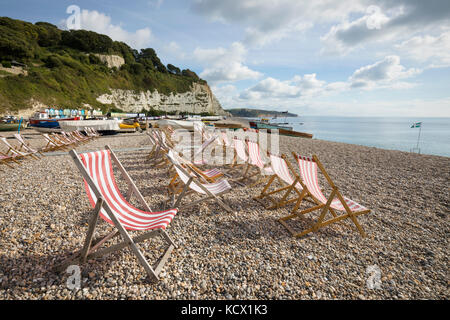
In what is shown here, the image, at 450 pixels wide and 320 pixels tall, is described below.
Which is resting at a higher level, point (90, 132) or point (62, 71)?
point (62, 71)

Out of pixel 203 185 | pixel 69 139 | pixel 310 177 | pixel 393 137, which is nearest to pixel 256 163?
pixel 310 177

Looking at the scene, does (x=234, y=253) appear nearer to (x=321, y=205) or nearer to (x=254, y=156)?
(x=321, y=205)

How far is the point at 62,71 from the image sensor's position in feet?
139

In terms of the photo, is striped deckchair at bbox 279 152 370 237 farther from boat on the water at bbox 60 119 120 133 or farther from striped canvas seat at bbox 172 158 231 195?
boat on the water at bbox 60 119 120 133

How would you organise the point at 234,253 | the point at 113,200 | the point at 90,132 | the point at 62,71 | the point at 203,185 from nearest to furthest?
the point at 113,200, the point at 234,253, the point at 203,185, the point at 90,132, the point at 62,71

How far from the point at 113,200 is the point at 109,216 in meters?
0.56

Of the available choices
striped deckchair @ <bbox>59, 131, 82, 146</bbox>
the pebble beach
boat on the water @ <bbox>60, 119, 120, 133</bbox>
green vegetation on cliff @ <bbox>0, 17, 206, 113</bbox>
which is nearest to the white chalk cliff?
green vegetation on cliff @ <bbox>0, 17, 206, 113</bbox>

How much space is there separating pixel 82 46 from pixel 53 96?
38237 mm

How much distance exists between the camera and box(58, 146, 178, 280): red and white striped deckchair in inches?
73.5

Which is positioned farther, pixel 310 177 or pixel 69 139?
pixel 69 139
